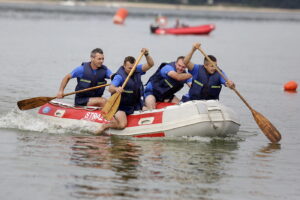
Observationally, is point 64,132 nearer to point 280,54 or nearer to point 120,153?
point 120,153

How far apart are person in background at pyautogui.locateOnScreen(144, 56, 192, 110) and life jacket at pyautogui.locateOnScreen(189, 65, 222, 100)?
198mm

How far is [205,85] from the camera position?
46.7ft

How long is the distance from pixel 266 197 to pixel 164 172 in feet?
5.48

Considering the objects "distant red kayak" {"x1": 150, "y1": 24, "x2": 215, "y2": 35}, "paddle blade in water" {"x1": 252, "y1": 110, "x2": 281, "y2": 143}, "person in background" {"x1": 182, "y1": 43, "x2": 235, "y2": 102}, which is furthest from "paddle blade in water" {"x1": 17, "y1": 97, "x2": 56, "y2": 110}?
"distant red kayak" {"x1": 150, "y1": 24, "x2": 215, "y2": 35}

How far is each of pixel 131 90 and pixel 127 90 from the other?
0.24 ft

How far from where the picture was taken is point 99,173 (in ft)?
36.7

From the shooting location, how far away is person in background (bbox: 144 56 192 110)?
1435cm

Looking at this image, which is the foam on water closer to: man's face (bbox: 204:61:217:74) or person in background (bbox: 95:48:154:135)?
person in background (bbox: 95:48:154:135)

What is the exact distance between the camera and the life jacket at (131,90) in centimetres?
1393

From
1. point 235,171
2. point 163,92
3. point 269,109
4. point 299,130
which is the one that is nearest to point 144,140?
point 163,92

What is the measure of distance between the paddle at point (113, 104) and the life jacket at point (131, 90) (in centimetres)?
24

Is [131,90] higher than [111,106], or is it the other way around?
[131,90]

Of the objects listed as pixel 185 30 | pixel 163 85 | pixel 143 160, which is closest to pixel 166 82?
pixel 163 85

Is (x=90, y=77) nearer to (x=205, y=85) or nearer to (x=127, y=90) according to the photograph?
(x=127, y=90)
